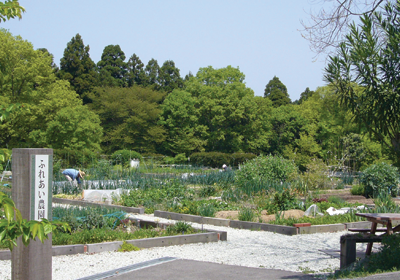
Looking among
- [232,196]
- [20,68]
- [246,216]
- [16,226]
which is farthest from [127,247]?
[20,68]

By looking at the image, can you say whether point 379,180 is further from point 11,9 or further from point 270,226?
point 11,9

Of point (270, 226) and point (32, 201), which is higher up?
point (32, 201)

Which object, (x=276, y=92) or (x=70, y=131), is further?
(x=276, y=92)

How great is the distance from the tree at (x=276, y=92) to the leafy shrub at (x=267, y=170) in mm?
48106

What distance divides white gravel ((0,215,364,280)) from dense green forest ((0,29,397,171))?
1965 cm

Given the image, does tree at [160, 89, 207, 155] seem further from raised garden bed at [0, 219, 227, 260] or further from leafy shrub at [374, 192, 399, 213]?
raised garden bed at [0, 219, 227, 260]

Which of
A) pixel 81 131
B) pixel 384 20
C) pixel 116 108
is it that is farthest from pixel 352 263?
pixel 116 108

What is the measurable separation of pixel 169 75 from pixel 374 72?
5802cm

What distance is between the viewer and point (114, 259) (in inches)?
282

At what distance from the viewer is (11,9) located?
3723 mm

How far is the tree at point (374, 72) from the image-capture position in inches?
236

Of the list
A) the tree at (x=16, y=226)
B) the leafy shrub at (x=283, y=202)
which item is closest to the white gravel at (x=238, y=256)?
the leafy shrub at (x=283, y=202)

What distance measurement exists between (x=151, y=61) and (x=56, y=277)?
61.0 metres

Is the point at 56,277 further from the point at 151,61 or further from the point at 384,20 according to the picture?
the point at 151,61
